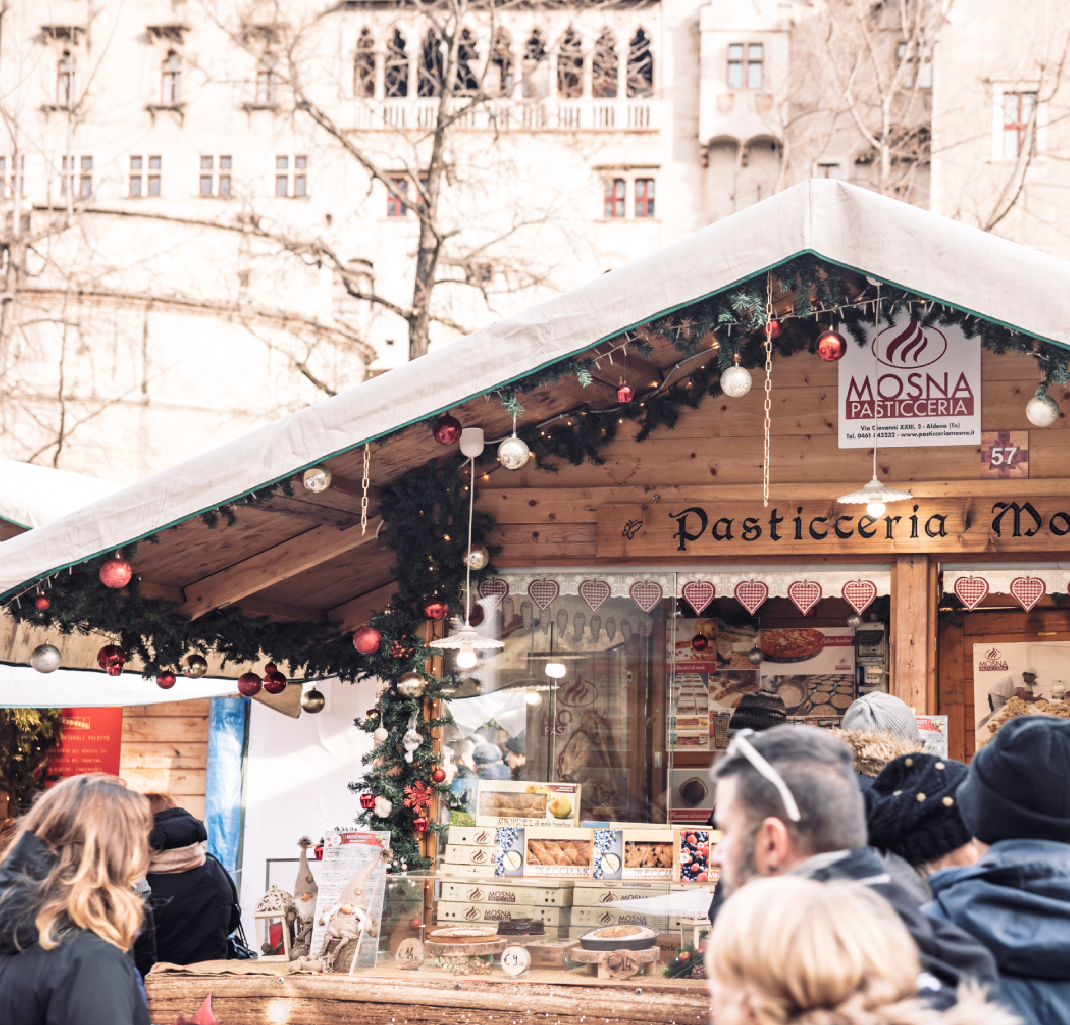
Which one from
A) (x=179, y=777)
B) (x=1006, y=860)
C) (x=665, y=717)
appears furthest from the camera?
(x=179, y=777)

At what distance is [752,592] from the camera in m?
6.60

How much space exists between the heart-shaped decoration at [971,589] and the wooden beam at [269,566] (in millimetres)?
3118

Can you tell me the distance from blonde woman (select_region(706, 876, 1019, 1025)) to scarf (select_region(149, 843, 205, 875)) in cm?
433

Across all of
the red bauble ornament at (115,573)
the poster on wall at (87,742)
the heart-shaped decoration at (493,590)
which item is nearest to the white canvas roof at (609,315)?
the red bauble ornament at (115,573)

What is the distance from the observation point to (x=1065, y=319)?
4617 millimetres

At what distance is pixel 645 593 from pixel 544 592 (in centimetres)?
56

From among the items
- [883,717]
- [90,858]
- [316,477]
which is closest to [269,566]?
[316,477]

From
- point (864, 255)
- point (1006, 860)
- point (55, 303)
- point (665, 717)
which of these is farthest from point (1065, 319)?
point (55, 303)

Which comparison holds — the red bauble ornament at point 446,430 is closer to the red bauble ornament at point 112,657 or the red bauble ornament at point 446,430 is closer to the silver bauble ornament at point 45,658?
the red bauble ornament at point 112,657

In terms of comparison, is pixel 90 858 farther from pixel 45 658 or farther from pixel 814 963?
pixel 45 658

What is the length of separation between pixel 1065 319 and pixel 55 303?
89.3ft

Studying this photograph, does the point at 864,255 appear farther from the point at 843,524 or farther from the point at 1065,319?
the point at 843,524

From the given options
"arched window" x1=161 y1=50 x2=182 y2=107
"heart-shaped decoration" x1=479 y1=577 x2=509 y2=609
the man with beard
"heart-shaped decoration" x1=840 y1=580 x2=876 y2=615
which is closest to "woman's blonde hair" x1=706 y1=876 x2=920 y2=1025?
the man with beard

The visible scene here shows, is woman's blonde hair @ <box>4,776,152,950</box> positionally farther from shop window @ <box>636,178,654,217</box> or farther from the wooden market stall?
shop window @ <box>636,178,654,217</box>
